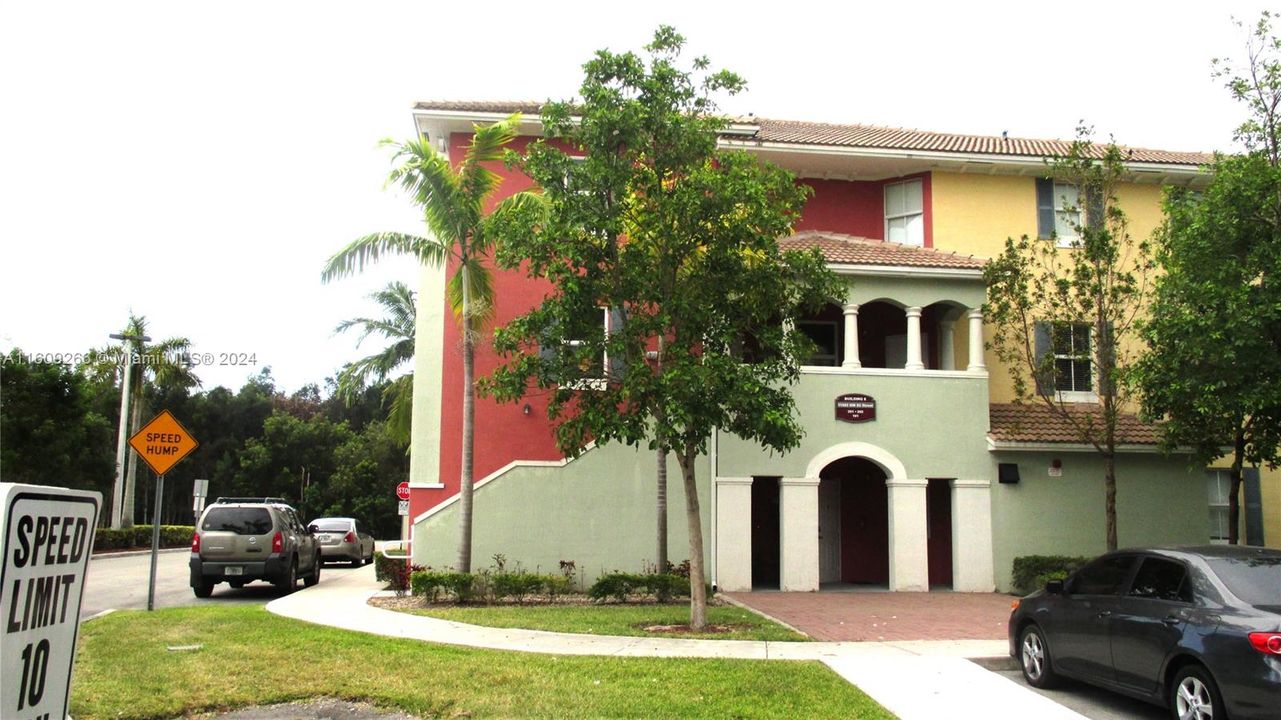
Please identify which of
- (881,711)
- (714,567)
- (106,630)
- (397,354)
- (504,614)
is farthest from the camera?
(397,354)

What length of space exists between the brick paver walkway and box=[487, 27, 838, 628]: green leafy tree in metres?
2.12

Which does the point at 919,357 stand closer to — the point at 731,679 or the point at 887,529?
the point at 887,529

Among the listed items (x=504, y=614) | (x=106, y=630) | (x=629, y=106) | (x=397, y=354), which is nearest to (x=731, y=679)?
(x=504, y=614)

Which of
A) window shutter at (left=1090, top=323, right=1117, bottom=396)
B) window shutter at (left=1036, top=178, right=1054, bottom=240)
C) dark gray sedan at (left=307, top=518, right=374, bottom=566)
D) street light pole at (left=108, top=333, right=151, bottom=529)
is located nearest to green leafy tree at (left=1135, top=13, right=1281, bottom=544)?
window shutter at (left=1090, top=323, right=1117, bottom=396)

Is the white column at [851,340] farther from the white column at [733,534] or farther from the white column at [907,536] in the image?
the white column at [733,534]

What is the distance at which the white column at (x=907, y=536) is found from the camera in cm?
1842

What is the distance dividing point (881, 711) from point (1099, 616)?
7.24ft

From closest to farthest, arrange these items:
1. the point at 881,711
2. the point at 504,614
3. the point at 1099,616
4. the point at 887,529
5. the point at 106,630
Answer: the point at 881,711 → the point at 1099,616 → the point at 106,630 → the point at 504,614 → the point at 887,529

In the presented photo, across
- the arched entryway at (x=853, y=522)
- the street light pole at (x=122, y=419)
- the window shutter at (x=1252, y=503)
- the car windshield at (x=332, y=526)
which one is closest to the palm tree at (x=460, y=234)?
the arched entryway at (x=853, y=522)

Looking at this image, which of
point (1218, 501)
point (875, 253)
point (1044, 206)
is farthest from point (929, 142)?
point (1218, 501)

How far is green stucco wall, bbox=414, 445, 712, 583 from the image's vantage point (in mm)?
17578

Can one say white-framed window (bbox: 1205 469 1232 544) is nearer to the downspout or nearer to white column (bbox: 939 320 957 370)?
white column (bbox: 939 320 957 370)

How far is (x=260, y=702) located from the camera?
8250 millimetres

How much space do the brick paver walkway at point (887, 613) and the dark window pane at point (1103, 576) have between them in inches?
130
